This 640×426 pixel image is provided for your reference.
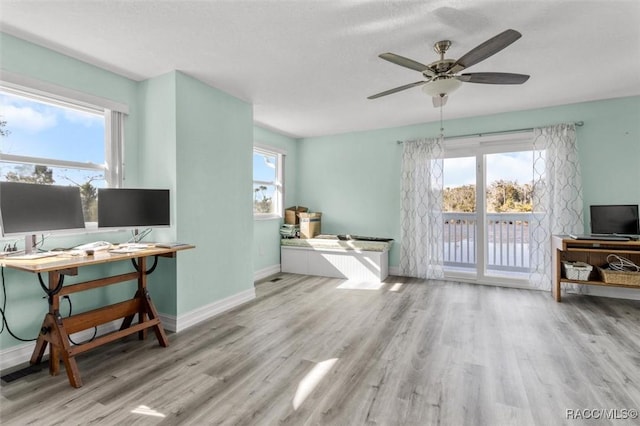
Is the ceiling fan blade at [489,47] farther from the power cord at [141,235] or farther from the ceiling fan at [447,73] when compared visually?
the power cord at [141,235]

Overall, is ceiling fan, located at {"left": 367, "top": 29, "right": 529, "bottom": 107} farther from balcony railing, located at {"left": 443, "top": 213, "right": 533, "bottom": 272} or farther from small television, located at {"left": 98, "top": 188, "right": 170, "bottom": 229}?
balcony railing, located at {"left": 443, "top": 213, "right": 533, "bottom": 272}

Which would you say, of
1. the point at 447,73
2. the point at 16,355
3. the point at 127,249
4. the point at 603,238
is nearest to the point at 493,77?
the point at 447,73

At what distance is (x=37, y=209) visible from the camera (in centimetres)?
214

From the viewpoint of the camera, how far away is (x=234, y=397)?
6.01 ft

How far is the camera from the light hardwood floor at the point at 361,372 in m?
1.68

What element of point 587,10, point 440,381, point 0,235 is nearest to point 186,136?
point 0,235

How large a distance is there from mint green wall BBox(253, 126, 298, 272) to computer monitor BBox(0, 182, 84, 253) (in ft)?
8.41

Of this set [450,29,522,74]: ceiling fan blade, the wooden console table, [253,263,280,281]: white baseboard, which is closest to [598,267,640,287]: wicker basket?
the wooden console table

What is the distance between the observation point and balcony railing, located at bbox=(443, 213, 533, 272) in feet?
14.2

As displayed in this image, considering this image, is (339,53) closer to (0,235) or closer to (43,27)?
(43,27)

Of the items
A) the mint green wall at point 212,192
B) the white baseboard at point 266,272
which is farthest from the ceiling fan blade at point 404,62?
the white baseboard at point 266,272

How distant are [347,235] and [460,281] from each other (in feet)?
6.27

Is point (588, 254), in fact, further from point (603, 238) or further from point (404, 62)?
point (404, 62)

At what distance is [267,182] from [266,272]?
59.6 inches
